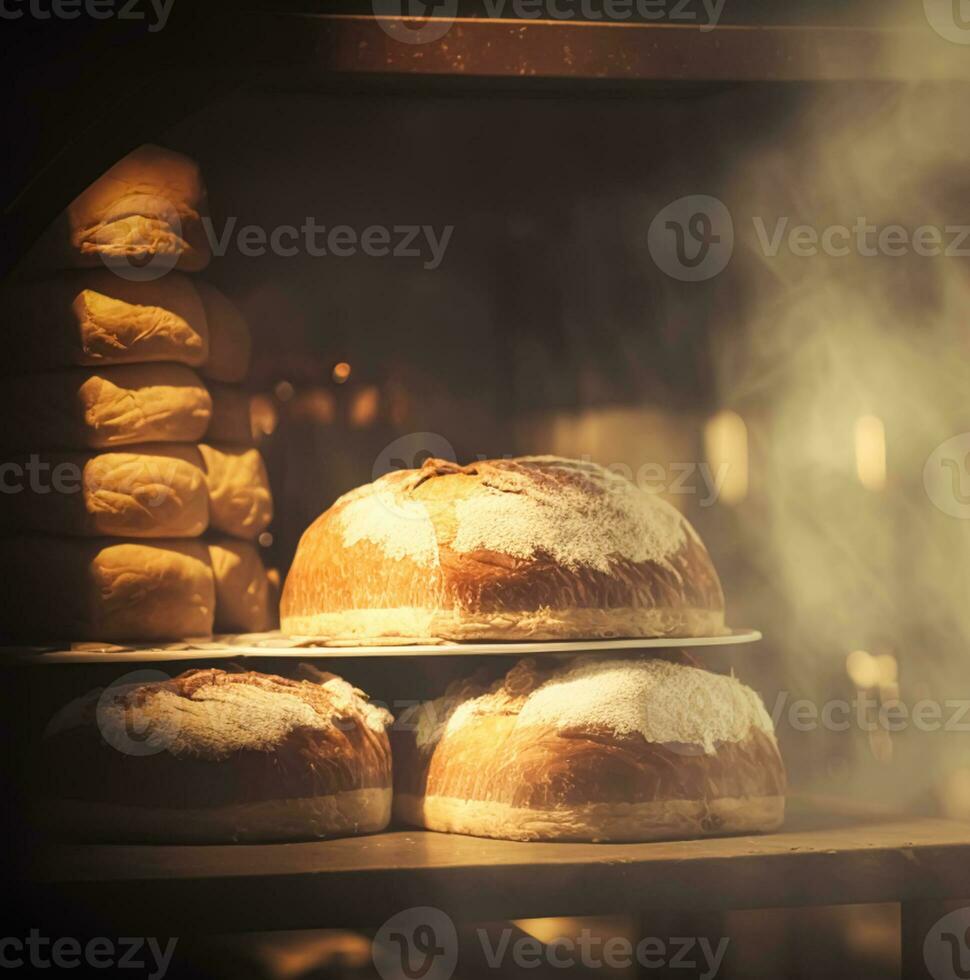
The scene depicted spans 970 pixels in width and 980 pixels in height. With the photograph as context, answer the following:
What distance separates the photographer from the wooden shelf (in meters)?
1.32

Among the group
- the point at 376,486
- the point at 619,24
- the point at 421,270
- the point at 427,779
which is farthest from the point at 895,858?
the point at 421,270

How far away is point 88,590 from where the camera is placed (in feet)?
5.76

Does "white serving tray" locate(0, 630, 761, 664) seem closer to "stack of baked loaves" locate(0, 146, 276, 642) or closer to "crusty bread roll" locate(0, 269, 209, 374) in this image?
"stack of baked loaves" locate(0, 146, 276, 642)

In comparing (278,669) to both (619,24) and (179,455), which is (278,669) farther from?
(619,24)

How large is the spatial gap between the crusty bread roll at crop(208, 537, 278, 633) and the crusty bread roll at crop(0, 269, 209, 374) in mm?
263

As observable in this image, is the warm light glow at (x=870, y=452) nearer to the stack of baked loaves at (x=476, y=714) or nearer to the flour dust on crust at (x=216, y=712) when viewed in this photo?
the stack of baked loaves at (x=476, y=714)

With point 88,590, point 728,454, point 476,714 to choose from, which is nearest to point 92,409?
point 88,590

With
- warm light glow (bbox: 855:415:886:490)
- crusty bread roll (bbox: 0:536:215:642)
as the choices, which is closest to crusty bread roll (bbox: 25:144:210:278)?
crusty bread roll (bbox: 0:536:215:642)

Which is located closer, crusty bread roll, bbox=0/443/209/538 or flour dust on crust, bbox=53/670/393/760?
flour dust on crust, bbox=53/670/393/760

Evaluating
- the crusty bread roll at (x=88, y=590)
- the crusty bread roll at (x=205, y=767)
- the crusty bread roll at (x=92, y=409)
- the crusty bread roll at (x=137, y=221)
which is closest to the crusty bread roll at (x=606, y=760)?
the crusty bread roll at (x=205, y=767)

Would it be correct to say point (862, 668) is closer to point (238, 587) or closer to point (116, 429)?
point (238, 587)

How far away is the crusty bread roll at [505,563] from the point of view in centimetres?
164

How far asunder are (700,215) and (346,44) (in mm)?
721

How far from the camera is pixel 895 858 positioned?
145cm
